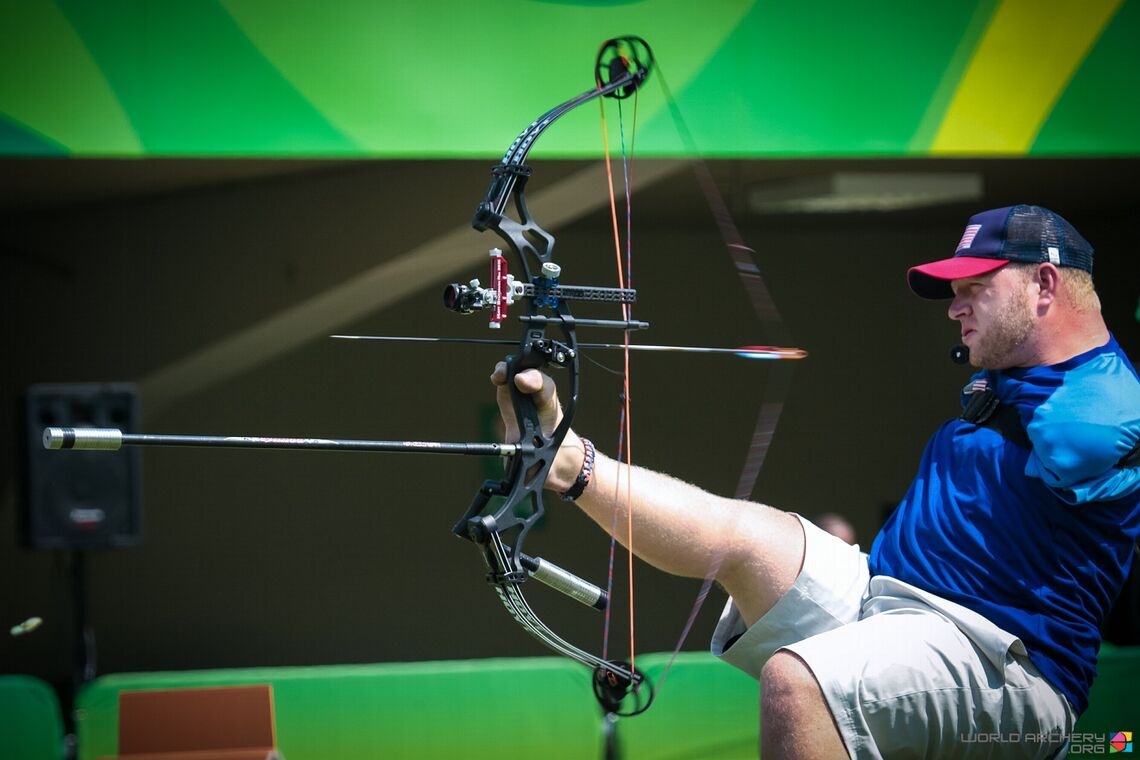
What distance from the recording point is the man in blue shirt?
78.8 inches

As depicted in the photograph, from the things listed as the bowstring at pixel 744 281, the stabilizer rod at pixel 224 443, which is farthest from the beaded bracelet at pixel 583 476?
the bowstring at pixel 744 281

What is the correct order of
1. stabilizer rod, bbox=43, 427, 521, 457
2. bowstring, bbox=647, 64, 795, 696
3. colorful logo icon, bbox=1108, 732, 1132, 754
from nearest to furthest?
stabilizer rod, bbox=43, 427, 521, 457
colorful logo icon, bbox=1108, 732, 1132, 754
bowstring, bbox=647, 64, 795, 696

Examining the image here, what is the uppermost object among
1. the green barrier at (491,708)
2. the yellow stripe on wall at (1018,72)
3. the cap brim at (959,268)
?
the yellow stripe on wall at (1018,72)

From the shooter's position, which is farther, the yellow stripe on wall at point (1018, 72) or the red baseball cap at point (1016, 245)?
the yellow stripe on wall at point (1018, 72)

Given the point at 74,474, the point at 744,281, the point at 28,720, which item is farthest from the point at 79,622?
the point at 744,281

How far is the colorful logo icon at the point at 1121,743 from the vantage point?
10.8 feet

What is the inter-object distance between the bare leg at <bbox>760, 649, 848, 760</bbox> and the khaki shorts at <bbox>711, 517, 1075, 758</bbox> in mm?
17

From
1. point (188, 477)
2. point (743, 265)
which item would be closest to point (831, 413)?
point (743, 265)

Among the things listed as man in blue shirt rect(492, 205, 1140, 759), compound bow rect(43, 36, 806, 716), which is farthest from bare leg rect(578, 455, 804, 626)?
compound bow rect(43, 36, 806, 716)

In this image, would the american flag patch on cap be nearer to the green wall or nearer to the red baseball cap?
the red baseball cap

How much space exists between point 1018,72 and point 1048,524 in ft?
6.57

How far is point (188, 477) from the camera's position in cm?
495

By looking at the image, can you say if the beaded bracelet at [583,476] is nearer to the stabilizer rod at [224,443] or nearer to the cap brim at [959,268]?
the stabilizer rod at [224,443]

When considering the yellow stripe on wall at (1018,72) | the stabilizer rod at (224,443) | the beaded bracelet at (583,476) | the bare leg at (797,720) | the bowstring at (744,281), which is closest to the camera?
the stabilizer rod at (224,443)
